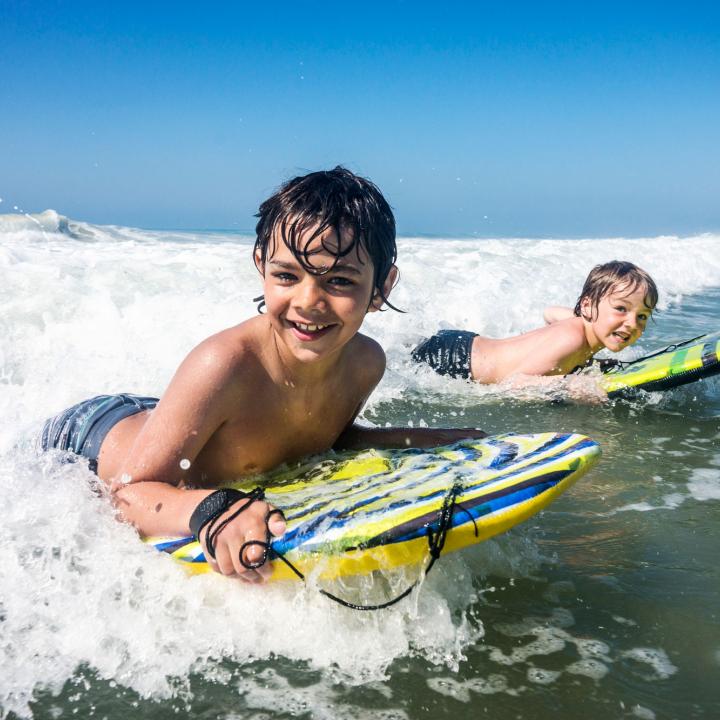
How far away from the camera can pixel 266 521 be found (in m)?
2.08

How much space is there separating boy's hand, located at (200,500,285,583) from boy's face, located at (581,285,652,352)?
3.98m

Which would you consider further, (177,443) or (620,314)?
(620,314)

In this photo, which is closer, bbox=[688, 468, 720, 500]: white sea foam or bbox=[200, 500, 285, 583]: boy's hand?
bbox=[200, 500, 285, 583]: boy's hand

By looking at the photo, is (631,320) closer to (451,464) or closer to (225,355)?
(451,464)

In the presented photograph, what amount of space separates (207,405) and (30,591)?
816mm

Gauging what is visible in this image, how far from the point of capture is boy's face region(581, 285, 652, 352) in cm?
542

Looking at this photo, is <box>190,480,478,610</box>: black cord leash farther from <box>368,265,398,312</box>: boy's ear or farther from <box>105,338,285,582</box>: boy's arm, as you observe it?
<box>368,265,398,312</box>: boy's ear

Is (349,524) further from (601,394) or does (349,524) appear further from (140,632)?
(601,394)

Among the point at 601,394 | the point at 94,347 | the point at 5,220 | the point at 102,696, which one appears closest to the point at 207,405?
the point at 102,696

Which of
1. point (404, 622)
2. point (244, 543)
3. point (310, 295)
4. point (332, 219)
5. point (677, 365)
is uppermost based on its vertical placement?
point (332, 219)

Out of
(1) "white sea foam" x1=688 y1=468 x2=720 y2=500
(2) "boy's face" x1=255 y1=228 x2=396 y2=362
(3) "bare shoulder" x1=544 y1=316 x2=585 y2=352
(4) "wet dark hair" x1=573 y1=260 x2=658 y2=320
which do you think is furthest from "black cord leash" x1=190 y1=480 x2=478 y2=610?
(4) "wet dark hair" x1=573 y1=260 x2=658 y2=320

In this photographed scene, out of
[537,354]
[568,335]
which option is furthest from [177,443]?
[568,335]

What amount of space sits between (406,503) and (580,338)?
12.6 feet

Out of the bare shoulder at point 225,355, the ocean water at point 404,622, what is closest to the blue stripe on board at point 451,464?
the ocean water at point 404,622
